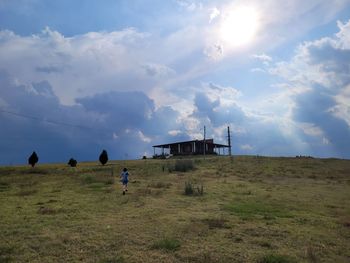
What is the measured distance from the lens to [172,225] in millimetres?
15227

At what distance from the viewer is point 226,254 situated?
11.4 metres

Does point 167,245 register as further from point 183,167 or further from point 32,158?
point 32,158

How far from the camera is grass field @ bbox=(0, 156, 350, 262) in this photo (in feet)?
37.3

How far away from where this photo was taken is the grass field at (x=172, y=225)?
37.3ft

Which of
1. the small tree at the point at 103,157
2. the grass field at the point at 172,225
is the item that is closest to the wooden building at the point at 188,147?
the small tree at the point at 103,157

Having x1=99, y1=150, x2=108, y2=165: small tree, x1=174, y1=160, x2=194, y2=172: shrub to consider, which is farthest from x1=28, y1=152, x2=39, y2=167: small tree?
x1=174, y1=160, x2=194, y2=172: shrub

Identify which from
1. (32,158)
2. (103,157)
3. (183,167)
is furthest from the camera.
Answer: (103,157)

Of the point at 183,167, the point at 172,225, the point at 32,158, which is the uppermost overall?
the point at 32,158

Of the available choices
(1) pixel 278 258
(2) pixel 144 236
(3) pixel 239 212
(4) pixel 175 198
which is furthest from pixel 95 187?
(1) pixel 278 258

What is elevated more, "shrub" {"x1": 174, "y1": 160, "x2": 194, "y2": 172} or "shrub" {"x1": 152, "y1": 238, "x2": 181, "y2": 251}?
"shrub" {"x1": 174, "y1": 160, "x2": 194, "y2": 172}

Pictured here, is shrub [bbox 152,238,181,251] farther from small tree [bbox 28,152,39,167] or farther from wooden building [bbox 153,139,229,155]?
wooden building [bbox 153,139,229,155]

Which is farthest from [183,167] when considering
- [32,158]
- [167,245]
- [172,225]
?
[167,245]

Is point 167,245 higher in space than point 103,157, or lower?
lower

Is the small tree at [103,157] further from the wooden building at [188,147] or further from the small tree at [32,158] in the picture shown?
the wooden building at [188,147]
